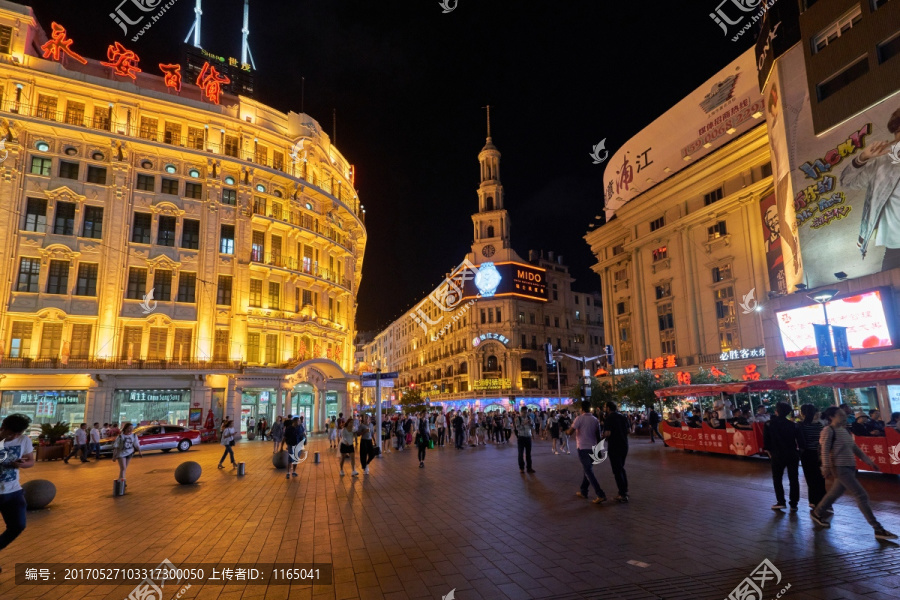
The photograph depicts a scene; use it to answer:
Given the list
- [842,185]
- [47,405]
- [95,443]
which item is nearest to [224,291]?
[47,405]

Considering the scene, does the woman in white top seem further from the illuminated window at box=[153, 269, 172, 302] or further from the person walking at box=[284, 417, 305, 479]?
the illuminated window at box=[153, 269, 172, 302]

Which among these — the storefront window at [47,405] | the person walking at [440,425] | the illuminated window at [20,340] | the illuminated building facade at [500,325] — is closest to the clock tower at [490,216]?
the illuminated building facade at [500,325]

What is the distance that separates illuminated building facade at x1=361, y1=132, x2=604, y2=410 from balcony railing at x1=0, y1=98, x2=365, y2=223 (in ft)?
111

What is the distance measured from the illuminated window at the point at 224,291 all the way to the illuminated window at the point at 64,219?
889 cm

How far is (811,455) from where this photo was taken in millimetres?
8070

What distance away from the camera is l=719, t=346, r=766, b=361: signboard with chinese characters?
36.7 m

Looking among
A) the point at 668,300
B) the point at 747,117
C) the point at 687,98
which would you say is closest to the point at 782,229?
the point at 747,117

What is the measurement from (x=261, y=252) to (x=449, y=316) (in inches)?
1667

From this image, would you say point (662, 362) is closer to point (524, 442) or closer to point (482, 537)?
point (524, 442)

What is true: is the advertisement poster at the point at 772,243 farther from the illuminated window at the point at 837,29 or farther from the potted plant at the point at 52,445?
the potted plant at the point at 52,445

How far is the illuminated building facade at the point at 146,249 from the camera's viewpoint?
2989cm

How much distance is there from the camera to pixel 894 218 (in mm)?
21984

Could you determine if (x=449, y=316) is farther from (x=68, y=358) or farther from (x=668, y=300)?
(x=68, y=358)

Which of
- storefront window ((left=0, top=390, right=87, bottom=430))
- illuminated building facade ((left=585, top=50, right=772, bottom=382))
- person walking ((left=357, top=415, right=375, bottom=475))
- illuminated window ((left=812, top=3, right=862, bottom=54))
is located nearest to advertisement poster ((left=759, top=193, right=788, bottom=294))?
illuminated building facade ((left=585, top=50, right=772, bottom=382))
